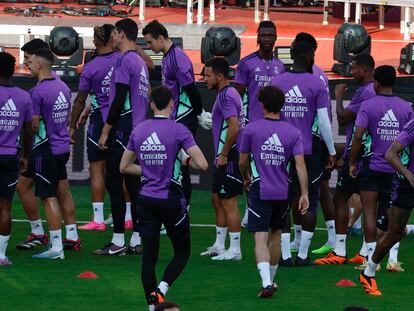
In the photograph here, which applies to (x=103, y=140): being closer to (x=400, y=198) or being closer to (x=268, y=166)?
(x=268, y=166)

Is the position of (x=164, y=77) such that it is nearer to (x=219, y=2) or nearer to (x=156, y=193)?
(x=156, y=193)

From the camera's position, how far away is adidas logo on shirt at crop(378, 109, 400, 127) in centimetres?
1331

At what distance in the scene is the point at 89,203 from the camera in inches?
685

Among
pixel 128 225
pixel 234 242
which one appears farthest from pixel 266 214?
pixel 128 225

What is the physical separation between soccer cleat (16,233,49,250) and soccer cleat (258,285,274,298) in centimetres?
300

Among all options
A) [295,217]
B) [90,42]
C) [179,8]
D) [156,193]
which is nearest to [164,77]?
[295,217]

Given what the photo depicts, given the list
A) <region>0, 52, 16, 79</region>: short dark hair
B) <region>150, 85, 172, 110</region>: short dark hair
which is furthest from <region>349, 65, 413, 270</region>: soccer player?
<region>0, 52, 16, 79</region>: short dark hair

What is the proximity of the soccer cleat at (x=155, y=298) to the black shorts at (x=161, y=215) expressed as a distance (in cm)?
48

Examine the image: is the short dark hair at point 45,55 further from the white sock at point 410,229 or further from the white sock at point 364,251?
the white sock at point 410,229

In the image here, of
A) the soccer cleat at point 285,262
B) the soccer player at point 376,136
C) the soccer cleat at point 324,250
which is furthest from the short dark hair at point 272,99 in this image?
the soccer cleat at point 324,250

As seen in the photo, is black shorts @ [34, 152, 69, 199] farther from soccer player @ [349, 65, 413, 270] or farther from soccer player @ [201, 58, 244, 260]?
soccer player @ [349, 65, 413, 270]

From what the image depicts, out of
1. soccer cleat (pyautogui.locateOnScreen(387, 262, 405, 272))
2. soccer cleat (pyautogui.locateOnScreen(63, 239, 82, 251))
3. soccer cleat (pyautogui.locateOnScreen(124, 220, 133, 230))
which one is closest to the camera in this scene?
soccer cleat (pyautogui.locateOnScreen(387, 262, 405, 272))

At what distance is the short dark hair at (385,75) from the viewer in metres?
13.1

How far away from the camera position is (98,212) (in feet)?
51.0
